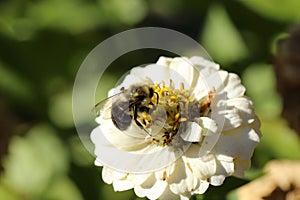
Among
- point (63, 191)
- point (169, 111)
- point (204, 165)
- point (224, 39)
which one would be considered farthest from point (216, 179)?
point (224, 39)

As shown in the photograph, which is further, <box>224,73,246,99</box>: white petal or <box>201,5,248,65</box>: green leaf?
<box>201,5,248,65</box>: green leaf

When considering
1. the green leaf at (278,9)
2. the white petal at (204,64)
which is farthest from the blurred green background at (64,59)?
the white petal at (204,64)

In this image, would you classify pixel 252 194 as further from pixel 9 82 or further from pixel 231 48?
pixel 9 82

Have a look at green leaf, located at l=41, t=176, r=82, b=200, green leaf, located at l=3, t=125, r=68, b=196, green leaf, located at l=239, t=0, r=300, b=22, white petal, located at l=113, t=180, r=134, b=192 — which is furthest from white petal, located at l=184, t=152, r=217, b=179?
green leaf, located at l=239, t=0, r=300, b=22

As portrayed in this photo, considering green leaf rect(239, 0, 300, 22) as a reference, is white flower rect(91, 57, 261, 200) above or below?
below

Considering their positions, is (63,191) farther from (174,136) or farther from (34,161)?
(174,136)

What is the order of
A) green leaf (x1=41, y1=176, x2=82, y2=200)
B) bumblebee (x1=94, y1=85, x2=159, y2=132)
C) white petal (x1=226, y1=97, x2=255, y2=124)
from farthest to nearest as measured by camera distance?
green leaf (x1=41, y1=176, x2=82, y2=200) < white petal (x1=226, y1=97, x2=255, y2=124) < bumblebee (x1=94, y1=85, x2=159, y2=132)

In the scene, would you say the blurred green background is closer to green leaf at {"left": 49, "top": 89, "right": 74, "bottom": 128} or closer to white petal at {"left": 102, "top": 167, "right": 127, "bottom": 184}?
green leaf at {"left": 49, "top": 89, "right": 74, "bottom": 128}

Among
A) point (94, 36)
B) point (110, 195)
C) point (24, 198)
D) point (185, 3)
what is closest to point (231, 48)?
point (185, 3)
